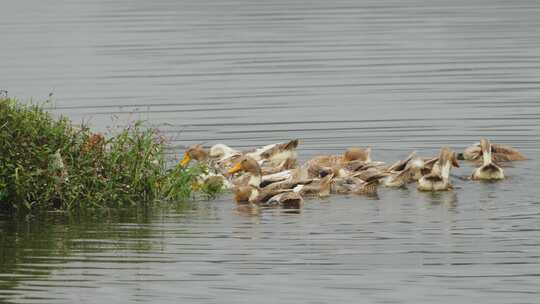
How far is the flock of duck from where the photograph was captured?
18.3 meters

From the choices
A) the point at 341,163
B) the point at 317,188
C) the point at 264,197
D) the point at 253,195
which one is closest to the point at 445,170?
the point at 317,188

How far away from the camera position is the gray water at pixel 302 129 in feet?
47.0

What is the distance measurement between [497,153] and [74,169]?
5481mm

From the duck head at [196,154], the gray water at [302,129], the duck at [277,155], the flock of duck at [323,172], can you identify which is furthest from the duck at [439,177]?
the duck head at [196,154]

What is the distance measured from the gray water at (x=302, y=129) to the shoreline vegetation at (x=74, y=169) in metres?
0.40

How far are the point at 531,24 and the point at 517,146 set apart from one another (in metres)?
22.2

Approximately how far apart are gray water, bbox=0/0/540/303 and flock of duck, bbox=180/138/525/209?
23 centimetres

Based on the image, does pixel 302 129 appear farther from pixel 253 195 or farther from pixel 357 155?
pixel 253 195

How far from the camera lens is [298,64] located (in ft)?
116

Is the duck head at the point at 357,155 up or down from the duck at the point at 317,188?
up

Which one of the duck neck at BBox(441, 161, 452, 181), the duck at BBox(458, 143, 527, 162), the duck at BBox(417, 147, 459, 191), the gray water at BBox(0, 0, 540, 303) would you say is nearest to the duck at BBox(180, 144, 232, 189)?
the gray water at BBox(0, 0, 540, 303)

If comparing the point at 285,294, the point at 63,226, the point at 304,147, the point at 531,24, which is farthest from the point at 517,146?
the point at 531,24

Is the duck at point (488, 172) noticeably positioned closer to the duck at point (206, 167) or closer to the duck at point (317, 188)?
the duck at point (317, 188)

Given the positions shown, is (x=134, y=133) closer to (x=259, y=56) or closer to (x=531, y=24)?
(x=259, y=56)
